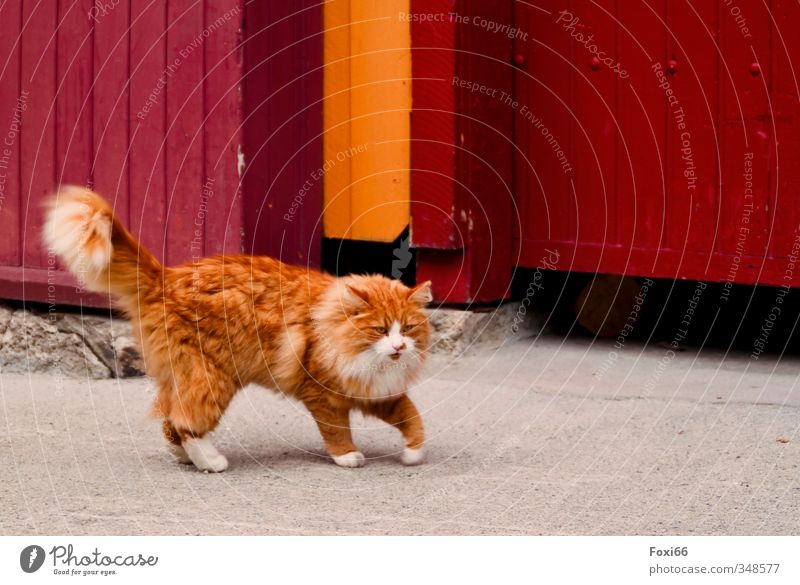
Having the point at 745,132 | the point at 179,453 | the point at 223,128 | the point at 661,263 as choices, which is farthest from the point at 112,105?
the point at 745,132

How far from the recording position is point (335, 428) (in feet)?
17.1

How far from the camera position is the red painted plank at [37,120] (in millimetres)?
7246

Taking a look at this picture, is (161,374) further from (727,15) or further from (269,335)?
(727,15)

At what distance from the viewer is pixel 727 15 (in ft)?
21.2

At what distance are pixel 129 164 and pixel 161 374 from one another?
90.8 inches

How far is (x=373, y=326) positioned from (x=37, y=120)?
3071 millimetres

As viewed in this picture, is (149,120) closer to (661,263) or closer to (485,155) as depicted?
(485,155)

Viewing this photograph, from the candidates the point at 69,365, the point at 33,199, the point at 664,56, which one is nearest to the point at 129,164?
the point at 33,199

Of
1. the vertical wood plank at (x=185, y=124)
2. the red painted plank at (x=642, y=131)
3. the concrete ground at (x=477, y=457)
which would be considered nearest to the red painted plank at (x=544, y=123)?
the red painted plank at (x=642, y=131)

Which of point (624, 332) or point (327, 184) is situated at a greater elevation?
point (327, 184)

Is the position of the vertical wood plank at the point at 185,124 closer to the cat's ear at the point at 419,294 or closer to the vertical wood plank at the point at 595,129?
the vertical wood plank at the point at 595,129

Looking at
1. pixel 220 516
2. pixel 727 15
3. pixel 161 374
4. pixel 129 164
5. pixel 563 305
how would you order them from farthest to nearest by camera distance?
pixel 563 305
pixel 129 164
pixel 727 15
pixel 161 374
pixel 220 516

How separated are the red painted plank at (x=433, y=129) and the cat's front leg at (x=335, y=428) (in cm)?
190

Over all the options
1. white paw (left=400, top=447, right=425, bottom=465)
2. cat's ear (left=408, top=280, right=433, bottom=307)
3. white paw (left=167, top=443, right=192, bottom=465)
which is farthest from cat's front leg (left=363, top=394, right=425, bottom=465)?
white paw (left=167, top=443, right=192, bottom=465)
